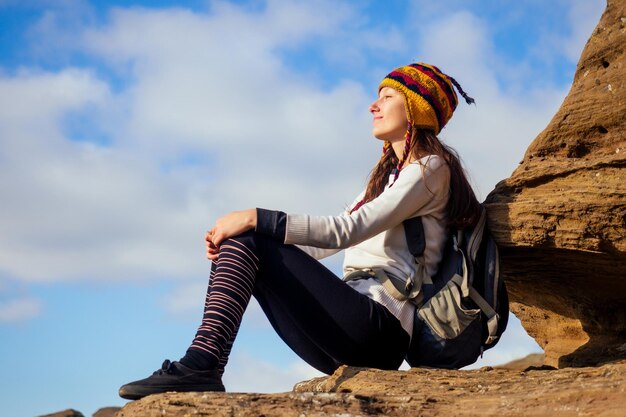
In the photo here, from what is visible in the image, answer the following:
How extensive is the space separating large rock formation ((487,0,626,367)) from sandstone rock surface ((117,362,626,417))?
1.50 meters

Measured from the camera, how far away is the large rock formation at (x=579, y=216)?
7.64 m

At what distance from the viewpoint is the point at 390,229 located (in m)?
7.37

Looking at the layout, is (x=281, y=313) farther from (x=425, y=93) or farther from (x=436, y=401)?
(x=425, y=93)

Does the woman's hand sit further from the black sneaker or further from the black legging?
the black sneaker

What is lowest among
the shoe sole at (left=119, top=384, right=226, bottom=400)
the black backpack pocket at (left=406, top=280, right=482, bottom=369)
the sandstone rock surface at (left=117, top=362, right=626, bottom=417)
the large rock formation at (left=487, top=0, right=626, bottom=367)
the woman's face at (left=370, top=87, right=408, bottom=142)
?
the sandstone rock surface at (left=117, top=362, right=626, bottom=417)

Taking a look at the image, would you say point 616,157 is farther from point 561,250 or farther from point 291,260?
point 291,260

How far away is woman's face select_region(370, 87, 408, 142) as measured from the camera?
784 cm

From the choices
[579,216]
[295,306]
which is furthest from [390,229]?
[579,216]

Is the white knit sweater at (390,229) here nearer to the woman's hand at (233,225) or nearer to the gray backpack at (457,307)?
the gray backpack at (457,307)

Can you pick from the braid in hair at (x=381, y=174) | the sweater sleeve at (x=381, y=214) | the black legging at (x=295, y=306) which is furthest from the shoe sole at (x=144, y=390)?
the braid in hair at (x=381, y=174)

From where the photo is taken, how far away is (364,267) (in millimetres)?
7363

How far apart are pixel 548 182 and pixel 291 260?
2.62 m

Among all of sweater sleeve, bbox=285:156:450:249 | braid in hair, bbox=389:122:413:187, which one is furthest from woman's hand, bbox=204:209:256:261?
braid in hair, bbox=389:122:413:187

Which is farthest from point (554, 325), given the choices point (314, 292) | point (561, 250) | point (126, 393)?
point (126, 393)
